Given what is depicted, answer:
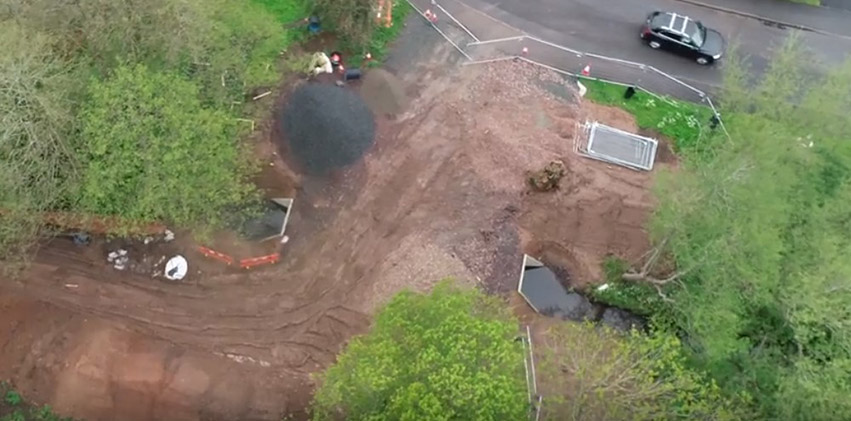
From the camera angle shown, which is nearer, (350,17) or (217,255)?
(217,255)

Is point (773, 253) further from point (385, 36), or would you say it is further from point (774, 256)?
point (385, 36)

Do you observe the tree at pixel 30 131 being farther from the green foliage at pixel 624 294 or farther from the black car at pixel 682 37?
the black car at pixel 682 37

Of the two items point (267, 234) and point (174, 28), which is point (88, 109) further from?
point (267, 234)

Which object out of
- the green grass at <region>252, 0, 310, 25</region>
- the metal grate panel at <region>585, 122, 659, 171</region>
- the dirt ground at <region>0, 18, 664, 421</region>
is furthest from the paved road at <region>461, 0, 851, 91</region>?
the green grass at <region>252, 0, 310, 25</region>

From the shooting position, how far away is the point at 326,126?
29234mm

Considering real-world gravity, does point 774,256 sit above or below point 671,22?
below

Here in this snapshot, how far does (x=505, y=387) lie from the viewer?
18688mm

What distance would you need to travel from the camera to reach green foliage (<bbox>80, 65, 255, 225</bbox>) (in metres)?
22.3

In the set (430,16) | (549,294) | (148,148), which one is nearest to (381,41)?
(430,16)

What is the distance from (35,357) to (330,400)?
37.7 feet

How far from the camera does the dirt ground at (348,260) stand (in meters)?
24.7

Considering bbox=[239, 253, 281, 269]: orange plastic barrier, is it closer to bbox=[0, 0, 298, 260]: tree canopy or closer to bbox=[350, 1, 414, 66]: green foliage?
bbox=[0, 0, 298, 260]: tree canopy

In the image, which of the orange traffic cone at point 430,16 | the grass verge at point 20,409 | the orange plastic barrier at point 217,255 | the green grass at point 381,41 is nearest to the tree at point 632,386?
the orange plastic barrier at point 217,255

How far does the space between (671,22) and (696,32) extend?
47.6 inches
